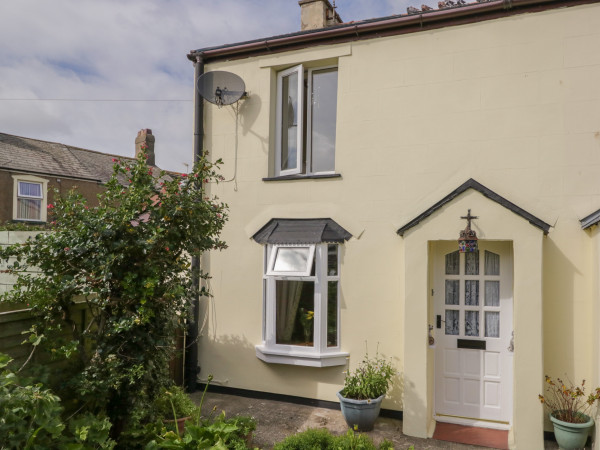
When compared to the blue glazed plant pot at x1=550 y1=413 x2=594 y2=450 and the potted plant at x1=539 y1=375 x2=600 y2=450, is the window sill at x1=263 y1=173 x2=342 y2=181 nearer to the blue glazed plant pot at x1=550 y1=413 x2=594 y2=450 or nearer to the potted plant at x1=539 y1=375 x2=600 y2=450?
the potted plant at x1=539 y1=375 x2=600 y2=450

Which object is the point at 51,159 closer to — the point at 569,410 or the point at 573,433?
the point at 569,410

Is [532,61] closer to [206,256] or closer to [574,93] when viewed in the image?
[574,93]

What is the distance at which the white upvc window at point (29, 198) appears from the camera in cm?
1645

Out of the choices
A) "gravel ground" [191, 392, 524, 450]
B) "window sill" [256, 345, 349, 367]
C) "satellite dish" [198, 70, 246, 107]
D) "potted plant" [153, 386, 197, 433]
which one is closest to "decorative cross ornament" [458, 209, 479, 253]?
"window sill" [256, 345, 349, 367]

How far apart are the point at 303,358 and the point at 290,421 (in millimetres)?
886

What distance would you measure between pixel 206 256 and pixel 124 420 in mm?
3017

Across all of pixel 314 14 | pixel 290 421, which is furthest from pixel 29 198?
pixel 290 421

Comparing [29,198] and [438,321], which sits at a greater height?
[29,198]

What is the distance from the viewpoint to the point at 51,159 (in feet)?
60.2

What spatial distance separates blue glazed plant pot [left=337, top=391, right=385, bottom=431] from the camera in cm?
535

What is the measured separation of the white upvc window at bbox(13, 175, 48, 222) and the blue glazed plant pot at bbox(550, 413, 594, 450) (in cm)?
1883

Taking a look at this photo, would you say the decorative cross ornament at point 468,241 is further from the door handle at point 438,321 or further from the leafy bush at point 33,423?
the leafy bush at point 33,423

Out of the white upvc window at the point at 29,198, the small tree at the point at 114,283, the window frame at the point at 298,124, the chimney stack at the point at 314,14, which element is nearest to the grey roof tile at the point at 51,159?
the white upvc window at the point at 29,198

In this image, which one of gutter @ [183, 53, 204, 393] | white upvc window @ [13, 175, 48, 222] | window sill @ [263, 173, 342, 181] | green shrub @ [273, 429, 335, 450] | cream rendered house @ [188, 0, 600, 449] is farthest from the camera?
white upvc window @ [13, 175, 48, 222]
